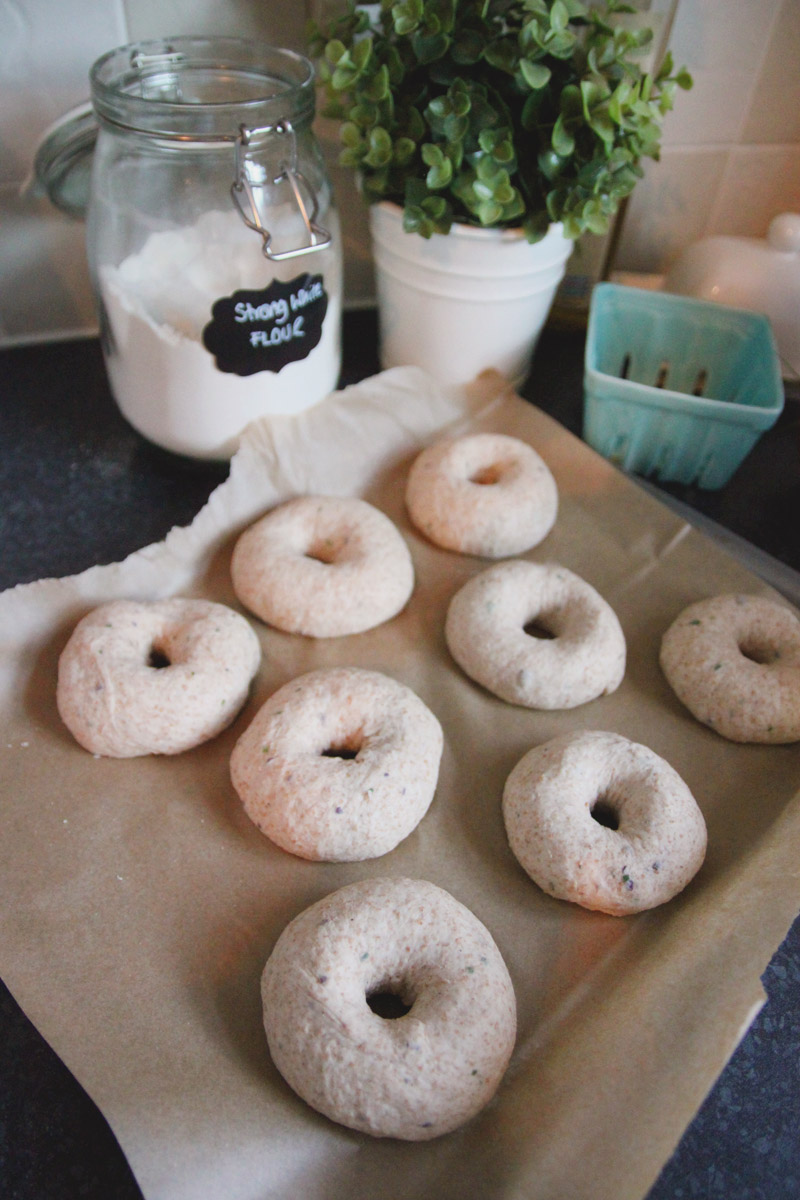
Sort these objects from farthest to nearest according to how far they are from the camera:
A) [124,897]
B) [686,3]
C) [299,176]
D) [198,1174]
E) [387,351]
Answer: [387,351]
[686,3]
[299,176]
[124,897]
[198,1174]

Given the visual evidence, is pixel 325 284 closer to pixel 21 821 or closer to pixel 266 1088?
pixel 21 821

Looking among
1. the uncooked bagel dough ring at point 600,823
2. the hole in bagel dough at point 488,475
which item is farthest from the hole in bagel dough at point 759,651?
the hole in bagel dough at point 488,475

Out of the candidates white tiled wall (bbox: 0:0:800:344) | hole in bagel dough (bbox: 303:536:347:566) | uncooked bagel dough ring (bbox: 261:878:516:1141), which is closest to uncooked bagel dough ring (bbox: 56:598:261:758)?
hole in bagel dough (bbox: 303:536:347:566)

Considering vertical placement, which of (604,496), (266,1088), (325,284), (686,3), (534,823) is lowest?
(266,1088)

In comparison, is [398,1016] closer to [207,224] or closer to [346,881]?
[346,881]

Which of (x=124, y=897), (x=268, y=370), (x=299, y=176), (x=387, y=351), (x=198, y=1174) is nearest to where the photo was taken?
(x=198, y=1174)

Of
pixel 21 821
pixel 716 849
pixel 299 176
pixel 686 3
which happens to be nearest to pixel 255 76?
pixel 299 176

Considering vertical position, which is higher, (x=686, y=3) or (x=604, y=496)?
(x=686, y=3)
